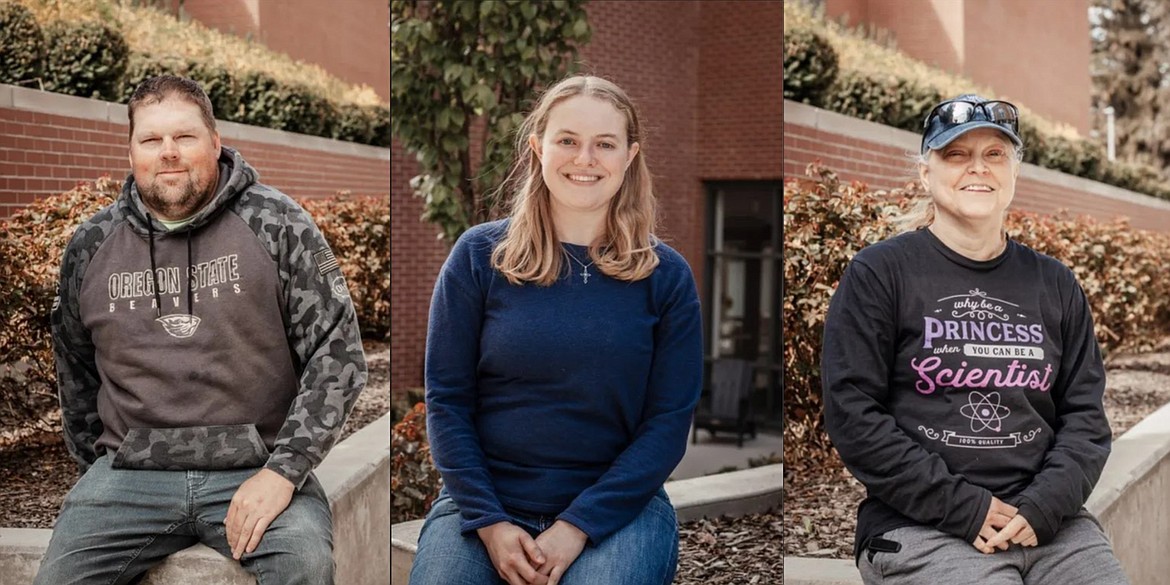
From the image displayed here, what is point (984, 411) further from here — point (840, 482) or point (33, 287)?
point (33, 287)

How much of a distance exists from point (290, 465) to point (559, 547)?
77cm

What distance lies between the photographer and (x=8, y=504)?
125 inches

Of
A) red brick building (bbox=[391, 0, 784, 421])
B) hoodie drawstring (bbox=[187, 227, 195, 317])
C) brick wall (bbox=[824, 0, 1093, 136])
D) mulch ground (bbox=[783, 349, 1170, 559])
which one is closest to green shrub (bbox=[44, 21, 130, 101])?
hoodie drawstring (bbox=[187, 227, 195, 317])

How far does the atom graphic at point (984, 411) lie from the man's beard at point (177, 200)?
196cm

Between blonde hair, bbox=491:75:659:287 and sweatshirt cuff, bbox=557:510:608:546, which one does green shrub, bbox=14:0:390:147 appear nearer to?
blonde hair, bbox=491:75:659:287

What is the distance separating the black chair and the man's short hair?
26.0 ft

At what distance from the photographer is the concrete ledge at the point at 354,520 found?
2.96 metres

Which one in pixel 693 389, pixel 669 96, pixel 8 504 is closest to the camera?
pixel 693 389

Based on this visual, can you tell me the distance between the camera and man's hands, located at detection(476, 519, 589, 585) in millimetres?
2207

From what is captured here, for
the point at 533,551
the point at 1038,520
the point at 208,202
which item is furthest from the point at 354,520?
the point at 1038,520

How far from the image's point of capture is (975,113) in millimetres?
2502

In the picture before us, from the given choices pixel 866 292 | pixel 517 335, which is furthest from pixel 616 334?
pixel 866 292

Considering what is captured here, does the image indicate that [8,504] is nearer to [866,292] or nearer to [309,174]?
[309,174]

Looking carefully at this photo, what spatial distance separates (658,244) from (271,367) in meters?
1.04
